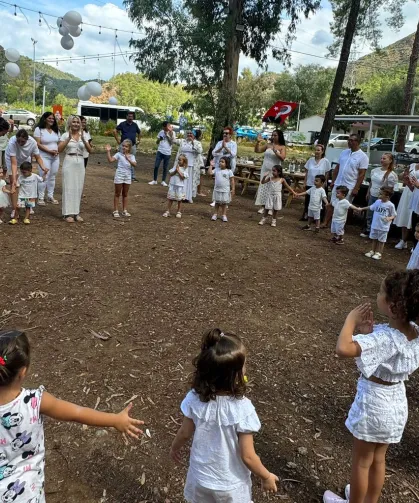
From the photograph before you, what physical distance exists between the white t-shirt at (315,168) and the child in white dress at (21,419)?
27.4 ft

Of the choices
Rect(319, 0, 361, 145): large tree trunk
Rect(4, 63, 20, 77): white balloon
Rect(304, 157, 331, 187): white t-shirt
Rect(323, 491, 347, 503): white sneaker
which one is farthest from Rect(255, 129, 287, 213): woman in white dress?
Rect(4, 63, 20, 77): white balloon

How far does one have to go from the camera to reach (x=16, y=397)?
160 centimetres

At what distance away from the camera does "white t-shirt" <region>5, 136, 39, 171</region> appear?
7.02 m

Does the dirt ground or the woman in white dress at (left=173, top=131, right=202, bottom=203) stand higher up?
the woman in white dress at (left=173, top=131, right=202, bottom=203)

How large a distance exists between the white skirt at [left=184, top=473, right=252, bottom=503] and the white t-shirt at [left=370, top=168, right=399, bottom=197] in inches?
294

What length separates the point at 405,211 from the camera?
8234mm

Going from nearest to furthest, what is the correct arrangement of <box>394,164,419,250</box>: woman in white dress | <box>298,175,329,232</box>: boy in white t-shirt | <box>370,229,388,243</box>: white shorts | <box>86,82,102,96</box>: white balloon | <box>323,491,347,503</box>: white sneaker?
<box>323,491,347,503</box>: white sneaker → <box>370,229,388,243</box>: white shorts → <box>394,164,419,250</box>: woman in white dress → <box>298,175,329,232</box>: boy in white t-shirt → <box>86,82,102,96</box>: white balloon

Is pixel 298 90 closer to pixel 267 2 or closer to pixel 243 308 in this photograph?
pixel 267 2

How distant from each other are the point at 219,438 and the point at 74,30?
16552 millimetres

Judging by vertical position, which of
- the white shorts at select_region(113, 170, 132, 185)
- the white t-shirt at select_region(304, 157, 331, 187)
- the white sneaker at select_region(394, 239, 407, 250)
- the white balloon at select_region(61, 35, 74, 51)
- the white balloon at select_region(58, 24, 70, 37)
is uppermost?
the white balloon at select_region(58, 24, 70, 37)

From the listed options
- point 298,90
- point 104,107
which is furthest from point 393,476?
point 298,90

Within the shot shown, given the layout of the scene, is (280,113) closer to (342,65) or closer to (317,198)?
(342,65)

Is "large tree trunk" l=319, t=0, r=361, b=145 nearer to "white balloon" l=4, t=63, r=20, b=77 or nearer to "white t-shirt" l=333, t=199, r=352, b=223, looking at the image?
"white t-shirt" l=333, t=199, r=352, b=223

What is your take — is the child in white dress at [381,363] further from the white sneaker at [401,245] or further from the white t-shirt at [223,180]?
the white sneaker at [401,245]
